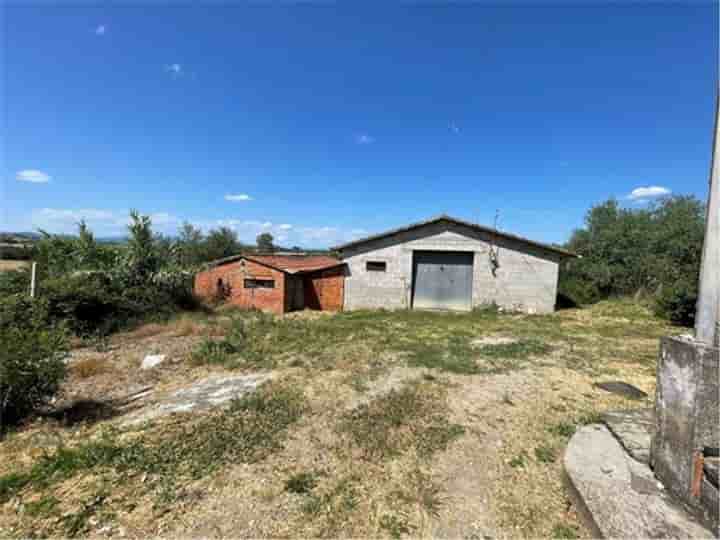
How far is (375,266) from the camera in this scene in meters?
13.2

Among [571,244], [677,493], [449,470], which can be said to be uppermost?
[571,244]

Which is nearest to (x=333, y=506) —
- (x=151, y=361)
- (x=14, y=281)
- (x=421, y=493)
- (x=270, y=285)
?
(x=421, y=493)

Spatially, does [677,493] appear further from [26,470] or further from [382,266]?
[382,266]

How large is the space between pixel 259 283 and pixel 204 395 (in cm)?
822

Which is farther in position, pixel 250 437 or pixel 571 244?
pixel 571 244

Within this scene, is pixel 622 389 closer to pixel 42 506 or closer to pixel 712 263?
pixel 712 263

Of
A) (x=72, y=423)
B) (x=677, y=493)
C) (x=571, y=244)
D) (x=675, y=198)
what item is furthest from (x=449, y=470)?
(x=675, y=198)

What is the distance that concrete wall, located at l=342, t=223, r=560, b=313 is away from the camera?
39.7 feet

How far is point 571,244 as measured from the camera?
21906mm

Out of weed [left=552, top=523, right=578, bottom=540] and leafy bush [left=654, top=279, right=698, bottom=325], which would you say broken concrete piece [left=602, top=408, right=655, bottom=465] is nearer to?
weed [left=552, top=523, right=578, bottom=540]

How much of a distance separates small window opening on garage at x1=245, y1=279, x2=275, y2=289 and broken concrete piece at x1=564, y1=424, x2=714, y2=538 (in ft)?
36.4

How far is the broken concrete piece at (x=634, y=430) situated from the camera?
98.5 inches

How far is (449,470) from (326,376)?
9.05ft

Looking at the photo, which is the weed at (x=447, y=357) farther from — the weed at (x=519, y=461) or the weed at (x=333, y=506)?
A: the weed at (x=333, y=506)
